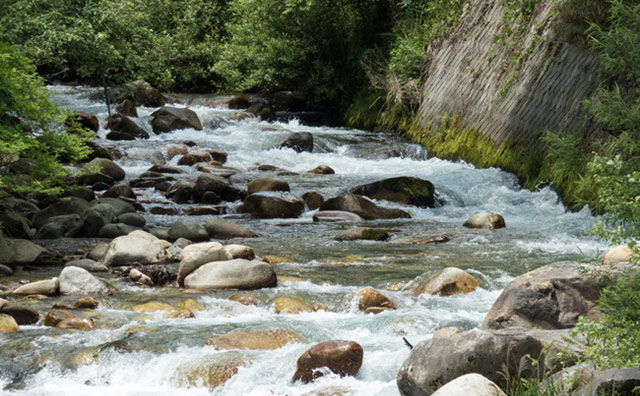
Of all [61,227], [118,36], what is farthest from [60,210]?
[118,36]

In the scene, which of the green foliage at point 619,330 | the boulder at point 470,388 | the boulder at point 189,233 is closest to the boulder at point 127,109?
the boulder at point 189,233

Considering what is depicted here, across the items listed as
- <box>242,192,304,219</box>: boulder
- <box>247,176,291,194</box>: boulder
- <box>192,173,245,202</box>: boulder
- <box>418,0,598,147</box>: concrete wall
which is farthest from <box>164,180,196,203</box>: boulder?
<box>418,0,598,147</box>: concrete wall

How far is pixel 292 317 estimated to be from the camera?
6594 mm

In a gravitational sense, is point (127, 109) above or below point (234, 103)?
above

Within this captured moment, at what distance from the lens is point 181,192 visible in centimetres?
1379

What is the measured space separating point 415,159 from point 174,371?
13.3 meters

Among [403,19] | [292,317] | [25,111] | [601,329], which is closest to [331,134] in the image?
[403,19]

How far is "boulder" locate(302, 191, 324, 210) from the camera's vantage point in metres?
13.4

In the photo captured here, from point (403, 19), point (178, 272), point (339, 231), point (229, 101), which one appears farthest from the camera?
point (229, 101)

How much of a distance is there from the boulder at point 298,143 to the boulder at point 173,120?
10.1 ft

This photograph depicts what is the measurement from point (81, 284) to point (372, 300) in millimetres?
3045

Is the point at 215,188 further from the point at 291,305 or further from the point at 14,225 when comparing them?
the point at 291,305

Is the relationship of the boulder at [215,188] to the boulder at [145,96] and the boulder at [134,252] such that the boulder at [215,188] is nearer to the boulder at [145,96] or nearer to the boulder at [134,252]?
the boulder at [134,252]

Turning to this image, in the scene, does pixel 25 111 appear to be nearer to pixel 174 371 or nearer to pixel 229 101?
pixel 174 371
